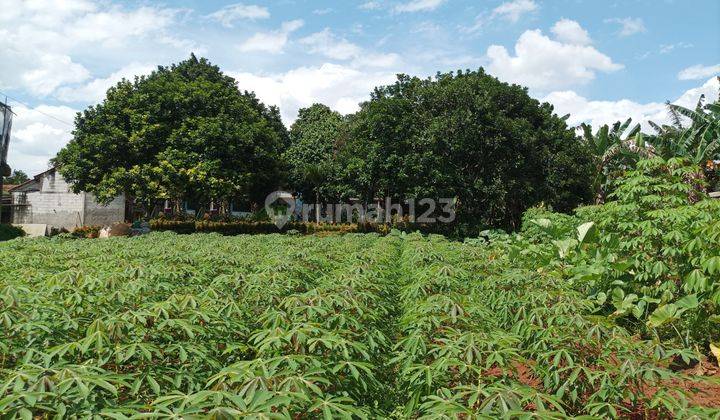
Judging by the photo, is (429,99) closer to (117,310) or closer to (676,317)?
(676,317)

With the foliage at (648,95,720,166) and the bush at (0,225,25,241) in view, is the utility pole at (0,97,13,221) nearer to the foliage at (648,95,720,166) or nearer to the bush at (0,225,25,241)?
the bush at (0,225,25,241)

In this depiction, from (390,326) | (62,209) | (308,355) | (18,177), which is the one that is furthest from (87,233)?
(18,177)

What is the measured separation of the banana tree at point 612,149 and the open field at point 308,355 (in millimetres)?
14953

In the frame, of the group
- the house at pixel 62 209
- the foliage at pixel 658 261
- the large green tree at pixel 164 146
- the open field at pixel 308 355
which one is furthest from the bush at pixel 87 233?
the foliage at pixel 658 261

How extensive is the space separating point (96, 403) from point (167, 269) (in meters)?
2.70

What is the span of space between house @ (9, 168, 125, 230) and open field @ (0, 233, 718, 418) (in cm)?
2916

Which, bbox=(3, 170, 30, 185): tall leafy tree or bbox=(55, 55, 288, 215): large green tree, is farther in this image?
bbox=(3, 170, 30, 185): tall leafy tree

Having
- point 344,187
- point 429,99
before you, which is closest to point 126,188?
point 344,187

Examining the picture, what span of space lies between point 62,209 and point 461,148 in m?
24.2

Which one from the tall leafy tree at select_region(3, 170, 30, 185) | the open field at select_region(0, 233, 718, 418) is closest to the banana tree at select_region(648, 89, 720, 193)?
the open field at select_region(0, 233, 718, 418)

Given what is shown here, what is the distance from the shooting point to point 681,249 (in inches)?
207

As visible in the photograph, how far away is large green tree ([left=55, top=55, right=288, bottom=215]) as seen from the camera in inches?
802

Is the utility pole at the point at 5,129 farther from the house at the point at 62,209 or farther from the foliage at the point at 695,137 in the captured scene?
the foliage at the point at 695,137

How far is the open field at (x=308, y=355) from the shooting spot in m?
1.96
